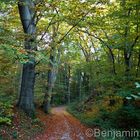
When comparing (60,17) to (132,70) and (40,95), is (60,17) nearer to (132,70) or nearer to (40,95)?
(132,70)

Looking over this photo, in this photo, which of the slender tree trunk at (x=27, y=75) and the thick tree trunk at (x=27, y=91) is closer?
the slender tree trunk at (x=27, y=75)

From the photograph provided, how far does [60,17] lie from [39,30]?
211 centimetres

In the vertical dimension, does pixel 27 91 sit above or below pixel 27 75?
below

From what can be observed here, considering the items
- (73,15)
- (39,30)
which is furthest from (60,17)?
(39,30)

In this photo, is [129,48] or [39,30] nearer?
[129,48]

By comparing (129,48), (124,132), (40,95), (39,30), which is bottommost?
Result: (124,132)

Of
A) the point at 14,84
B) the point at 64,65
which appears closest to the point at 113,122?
the point at 14,84

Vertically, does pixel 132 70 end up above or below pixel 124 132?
above

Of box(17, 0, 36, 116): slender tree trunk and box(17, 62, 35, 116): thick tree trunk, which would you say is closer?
box(17, 0, 36, 116): slender tree trunk

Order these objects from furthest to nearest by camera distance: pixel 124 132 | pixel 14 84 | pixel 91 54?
pixel 91 54 < pixel 14 84 < pixel 124 132

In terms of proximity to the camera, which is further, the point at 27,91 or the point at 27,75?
the point at 27,91

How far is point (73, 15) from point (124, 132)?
6684mm

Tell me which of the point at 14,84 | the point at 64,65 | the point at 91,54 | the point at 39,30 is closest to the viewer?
the point at 39,30

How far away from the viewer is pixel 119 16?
12.9 m
